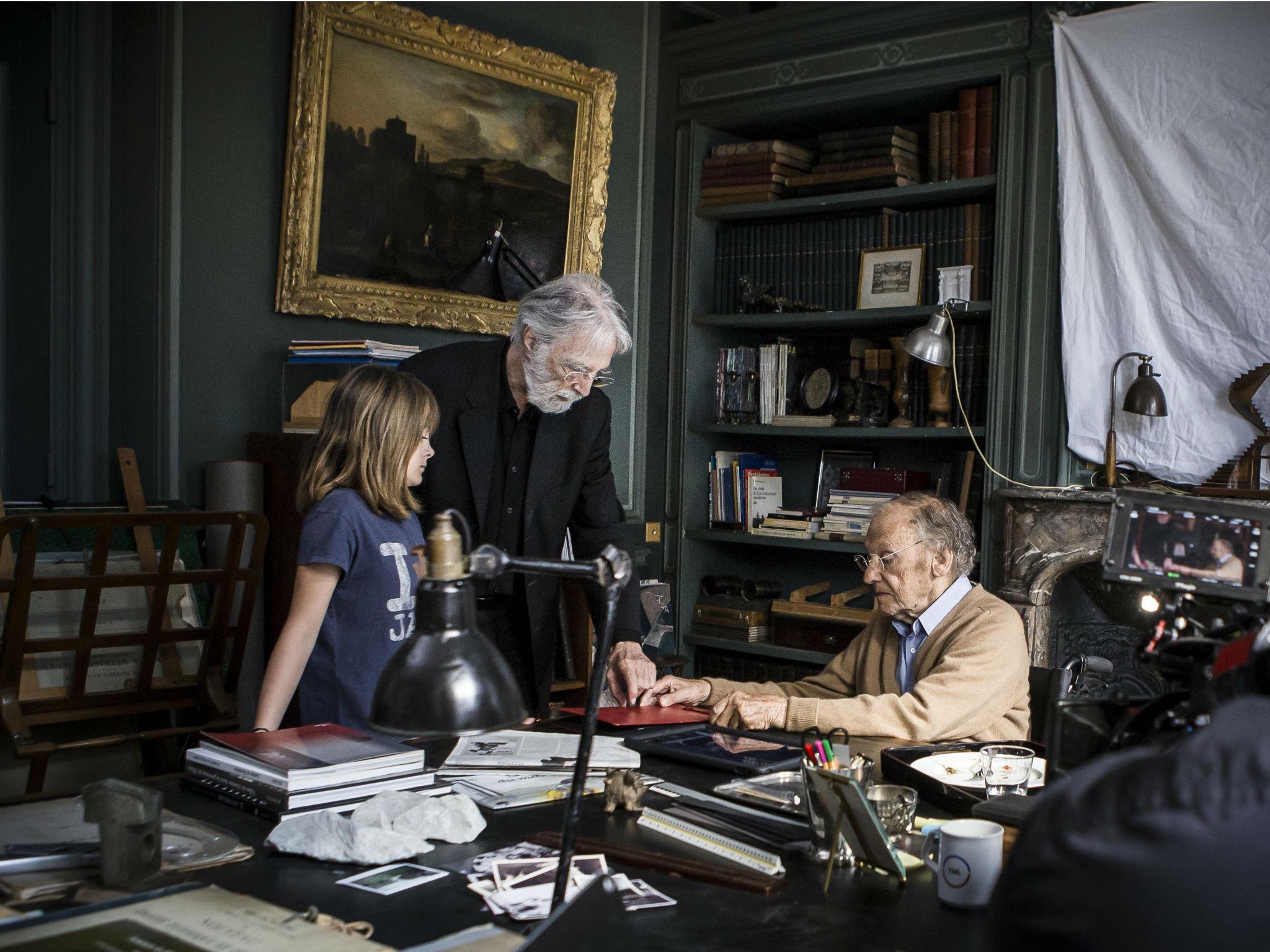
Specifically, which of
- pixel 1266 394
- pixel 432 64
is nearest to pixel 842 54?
pixel 432 64

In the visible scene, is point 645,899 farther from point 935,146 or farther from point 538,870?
point 935,146

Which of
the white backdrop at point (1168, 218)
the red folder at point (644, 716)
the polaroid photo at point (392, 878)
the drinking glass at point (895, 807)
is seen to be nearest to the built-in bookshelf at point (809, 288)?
the white backdrop at point (1168, 218)

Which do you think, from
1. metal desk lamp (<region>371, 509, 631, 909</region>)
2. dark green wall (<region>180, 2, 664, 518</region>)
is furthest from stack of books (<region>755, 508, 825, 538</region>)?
metal desk lamp (<region>371, 509, 631, 909</region>)

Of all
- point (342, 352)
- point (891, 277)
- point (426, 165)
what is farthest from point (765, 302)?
point (342, 352)

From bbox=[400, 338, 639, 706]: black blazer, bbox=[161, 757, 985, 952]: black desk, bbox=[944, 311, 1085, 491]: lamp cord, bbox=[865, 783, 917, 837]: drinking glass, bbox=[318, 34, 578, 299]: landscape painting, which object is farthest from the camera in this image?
bbox=[944, 311, 1085, 491]: lamp cord

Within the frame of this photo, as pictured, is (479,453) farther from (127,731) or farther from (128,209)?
(128,209)

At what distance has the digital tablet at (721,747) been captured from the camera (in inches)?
76.7

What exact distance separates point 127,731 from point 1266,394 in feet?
11.1

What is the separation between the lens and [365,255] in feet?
12.8

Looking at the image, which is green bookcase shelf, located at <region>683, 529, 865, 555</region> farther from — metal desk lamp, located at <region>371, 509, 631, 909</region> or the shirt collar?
metal desk lamp, located at <region>371, 509, 631, 909</region>

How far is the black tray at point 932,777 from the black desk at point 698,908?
25cm

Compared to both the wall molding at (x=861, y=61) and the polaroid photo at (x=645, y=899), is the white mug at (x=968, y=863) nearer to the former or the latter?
the polaroid photo at (x=645, y=899)

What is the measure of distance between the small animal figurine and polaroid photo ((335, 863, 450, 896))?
32cm

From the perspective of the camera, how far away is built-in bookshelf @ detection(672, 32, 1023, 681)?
4.32 m
